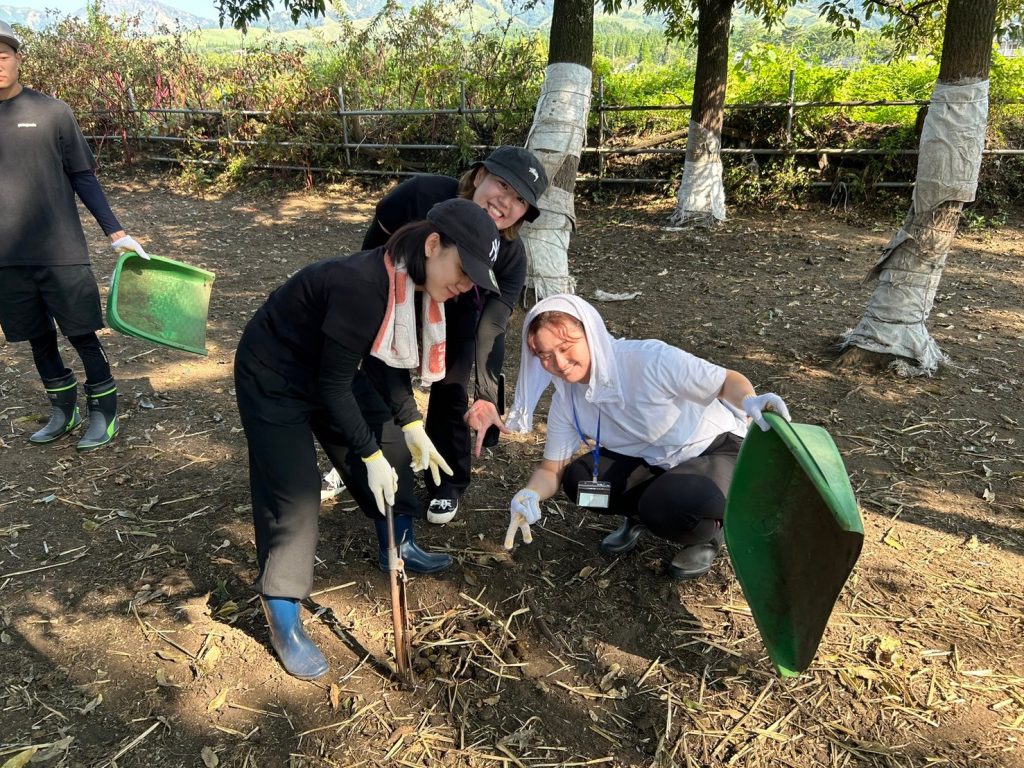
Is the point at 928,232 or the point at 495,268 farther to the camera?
the point at 928,232

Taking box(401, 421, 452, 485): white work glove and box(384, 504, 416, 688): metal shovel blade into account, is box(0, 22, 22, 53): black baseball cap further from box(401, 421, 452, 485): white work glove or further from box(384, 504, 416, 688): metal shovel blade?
box(384, 504, 416, 688): metal shovel blade

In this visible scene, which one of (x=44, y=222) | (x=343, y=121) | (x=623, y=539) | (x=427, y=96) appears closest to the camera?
(x=623, y=539)

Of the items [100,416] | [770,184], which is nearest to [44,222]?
[100,416]

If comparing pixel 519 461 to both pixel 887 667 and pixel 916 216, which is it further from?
pixel 916 216

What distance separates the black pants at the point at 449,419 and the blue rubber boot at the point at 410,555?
23cm

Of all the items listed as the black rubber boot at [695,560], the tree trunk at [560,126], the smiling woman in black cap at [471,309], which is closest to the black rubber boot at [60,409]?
the smiling woman in black cap at [471,309]

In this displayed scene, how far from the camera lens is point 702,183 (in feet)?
25.7

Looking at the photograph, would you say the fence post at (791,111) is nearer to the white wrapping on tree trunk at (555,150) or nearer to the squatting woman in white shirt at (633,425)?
the white wrapping on tree trunk at (555,150)

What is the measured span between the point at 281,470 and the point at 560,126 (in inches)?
141

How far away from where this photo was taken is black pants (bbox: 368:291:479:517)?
224 cm

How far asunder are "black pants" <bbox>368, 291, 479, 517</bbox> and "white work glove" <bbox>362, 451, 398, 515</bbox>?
219mm

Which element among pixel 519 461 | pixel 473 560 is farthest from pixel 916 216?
pixel 473 560

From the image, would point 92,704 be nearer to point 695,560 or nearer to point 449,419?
point 449,419

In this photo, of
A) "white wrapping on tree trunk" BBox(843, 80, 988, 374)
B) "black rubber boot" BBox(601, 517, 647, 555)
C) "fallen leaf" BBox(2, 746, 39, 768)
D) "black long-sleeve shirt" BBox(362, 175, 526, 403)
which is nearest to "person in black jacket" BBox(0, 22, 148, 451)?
"black long-sleeve shirt" BBox(362, 175, 526, 403)
